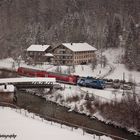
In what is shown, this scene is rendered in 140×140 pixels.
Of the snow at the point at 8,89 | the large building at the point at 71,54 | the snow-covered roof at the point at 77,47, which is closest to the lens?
the snow at the point at 8,89

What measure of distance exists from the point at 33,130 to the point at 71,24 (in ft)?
296

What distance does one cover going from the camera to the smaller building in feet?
326

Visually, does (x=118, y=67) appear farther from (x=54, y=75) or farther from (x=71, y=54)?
(x=54, y=75)

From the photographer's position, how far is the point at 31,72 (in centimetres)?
8319

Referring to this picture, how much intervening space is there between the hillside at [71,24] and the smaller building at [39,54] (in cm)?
934

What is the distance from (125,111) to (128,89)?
14.8 m

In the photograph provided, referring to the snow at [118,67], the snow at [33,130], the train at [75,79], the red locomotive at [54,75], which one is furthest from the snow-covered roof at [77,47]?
the snow at [33,130]

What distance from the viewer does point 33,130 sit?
38031 millimetres

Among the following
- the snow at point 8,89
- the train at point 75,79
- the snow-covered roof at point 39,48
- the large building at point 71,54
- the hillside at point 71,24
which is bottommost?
the snow at point 8,89

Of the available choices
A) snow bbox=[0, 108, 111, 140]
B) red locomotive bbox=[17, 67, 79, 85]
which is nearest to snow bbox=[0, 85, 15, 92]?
red locomotive bbox=[17, 67, 79, 85]

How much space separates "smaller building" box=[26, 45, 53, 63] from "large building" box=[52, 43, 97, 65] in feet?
8.43

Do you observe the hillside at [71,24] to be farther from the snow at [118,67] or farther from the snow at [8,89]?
the snow at [8,89]

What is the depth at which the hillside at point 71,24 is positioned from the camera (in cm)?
10944

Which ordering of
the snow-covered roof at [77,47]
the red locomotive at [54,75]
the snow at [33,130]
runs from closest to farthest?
the snow at [33,130]
the red locomotive at [54,75]
the snow-covered roof at [77,47]
